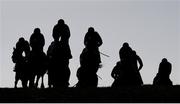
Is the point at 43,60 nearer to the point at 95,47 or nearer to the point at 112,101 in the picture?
the point at 95,47

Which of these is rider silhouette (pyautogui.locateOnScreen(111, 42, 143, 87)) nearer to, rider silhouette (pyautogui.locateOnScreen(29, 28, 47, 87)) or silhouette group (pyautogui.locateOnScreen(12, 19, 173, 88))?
silhouette group (pyautogui.locateOnScreen(12, 19, 173, 88))

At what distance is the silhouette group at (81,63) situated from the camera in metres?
25.3

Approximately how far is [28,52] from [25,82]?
128 centimetres

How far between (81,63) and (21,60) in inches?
110

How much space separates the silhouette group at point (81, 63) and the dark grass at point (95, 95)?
177 inches

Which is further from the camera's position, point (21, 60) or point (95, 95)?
point (21, 60)

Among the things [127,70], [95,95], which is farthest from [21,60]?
[95,95]

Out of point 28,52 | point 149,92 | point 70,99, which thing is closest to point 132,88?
point 149,92

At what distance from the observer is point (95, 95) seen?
19.2 meters

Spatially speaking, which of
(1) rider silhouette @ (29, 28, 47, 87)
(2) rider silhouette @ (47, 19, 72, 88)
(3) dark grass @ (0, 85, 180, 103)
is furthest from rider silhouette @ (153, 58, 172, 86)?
(3) dark grass @ (0, 85, 180, 103)

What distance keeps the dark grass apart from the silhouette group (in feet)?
14.7

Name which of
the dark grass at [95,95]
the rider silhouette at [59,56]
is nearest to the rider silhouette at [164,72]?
the rider silhouette at [59,56]

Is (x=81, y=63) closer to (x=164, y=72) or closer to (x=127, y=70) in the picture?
(x=127, y=70)

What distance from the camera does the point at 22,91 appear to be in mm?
20750
